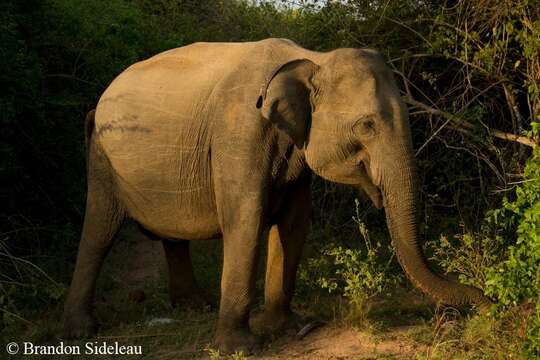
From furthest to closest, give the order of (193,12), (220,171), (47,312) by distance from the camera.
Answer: (193,12) < (47,312) < (220,171)

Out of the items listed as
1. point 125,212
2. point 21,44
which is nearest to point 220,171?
point 125,212

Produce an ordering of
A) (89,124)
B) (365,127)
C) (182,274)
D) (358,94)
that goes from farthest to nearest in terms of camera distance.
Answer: (182,274), (89,124), (358,94), (365,127)

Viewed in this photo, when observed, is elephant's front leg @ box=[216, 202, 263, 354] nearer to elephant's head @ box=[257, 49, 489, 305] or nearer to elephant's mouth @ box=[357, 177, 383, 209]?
elephant's head @ box=[257, 49, 489, 305]

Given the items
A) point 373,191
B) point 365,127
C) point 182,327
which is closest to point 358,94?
point 365,127

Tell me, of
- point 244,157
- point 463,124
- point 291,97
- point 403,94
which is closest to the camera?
point 291,97

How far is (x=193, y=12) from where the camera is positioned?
16.1 metres

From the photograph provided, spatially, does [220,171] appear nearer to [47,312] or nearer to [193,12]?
[47,312]

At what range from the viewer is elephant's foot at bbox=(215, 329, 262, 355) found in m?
5.89

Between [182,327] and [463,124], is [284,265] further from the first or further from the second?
[463,124]

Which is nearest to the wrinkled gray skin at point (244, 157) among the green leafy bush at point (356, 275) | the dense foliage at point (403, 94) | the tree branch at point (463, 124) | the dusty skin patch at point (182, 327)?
the dusty skin patch at point (182, 327)

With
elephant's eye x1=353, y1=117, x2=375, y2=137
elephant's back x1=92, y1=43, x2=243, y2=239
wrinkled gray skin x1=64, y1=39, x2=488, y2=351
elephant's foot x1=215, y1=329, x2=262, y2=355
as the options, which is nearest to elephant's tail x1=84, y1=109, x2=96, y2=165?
wrinkled gray skin x1=64, y1=39, x2=488, y2=351

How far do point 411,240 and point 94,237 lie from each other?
2.96 metres

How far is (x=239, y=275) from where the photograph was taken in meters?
5.93

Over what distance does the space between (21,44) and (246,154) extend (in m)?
3.81
